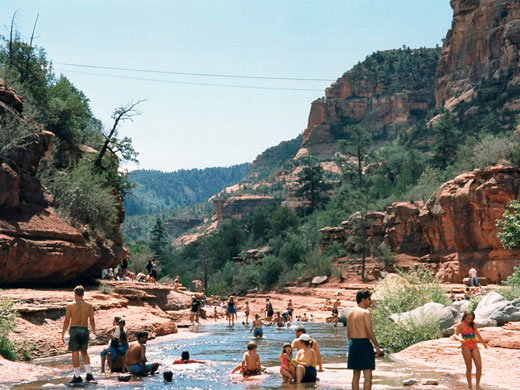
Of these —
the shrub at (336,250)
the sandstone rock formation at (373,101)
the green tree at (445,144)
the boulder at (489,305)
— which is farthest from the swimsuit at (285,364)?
the sandstone rock formation at (373,101)

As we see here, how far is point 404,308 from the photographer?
1805 cm

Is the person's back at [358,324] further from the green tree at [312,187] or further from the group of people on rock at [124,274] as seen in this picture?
the green tree at [312,187]

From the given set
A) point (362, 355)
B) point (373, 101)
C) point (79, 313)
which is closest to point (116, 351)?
point (79, 313)

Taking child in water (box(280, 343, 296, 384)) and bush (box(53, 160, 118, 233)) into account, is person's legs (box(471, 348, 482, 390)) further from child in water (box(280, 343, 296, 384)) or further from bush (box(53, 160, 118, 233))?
bush (box(53, 160, 118, 233))

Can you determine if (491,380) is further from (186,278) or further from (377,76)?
(377,76)

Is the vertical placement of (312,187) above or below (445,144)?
below

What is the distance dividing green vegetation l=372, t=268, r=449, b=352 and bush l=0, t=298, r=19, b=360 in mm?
9792

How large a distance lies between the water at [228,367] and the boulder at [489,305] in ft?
10.7

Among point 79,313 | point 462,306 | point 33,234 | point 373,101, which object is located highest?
point 373,101

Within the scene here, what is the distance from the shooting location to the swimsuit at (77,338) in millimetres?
10398

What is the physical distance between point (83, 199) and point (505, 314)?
17357mm

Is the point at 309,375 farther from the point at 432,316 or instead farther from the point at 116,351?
the point at 432,316

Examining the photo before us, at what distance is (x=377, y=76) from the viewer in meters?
134

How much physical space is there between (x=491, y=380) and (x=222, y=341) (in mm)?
10896
